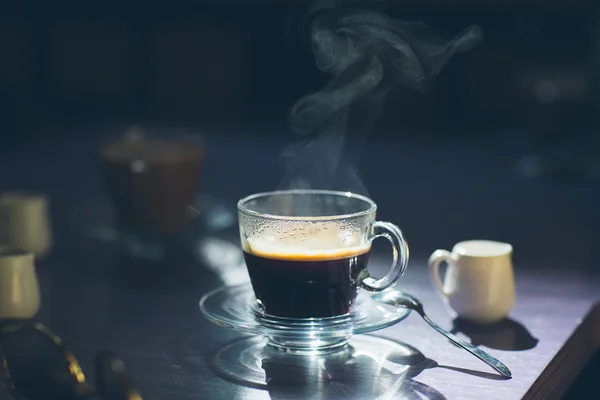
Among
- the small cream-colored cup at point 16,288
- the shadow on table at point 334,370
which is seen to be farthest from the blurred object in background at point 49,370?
the shadow on table at point 334,370

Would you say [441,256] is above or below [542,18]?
A: below

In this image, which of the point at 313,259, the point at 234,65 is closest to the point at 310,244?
the point at 313,259

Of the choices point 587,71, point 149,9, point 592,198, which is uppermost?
point 149,9

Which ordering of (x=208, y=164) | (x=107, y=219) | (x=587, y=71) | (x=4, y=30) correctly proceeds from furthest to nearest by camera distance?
(x=4, y=30) < (x=587, y=71) < (x=208, y=164) < (x=107, y=219)

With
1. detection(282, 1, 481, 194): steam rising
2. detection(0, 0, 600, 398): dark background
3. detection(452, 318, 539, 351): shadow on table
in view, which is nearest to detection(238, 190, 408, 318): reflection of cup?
detection(452, 318, 539, 351): shadow on table

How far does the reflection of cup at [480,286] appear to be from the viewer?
1306 mm

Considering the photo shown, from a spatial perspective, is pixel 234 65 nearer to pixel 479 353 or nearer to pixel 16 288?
pixel 16 288

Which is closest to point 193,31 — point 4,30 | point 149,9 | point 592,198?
point 149,9

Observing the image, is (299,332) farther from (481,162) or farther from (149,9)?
(149,9)

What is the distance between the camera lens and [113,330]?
4.27 feet

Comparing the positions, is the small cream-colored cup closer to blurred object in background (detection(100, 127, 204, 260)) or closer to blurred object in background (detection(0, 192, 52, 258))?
blurred object in background (detection(0, 192, 52, 258))

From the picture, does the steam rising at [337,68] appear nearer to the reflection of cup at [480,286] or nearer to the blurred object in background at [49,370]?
the reflection of cup at [480,286]

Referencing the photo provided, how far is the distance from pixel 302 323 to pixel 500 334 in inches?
10.5

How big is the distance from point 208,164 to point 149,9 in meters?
1.26
